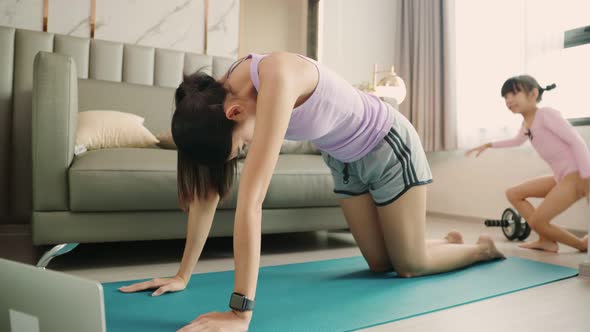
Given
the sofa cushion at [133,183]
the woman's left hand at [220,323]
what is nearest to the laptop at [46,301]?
the woman's left hand at [220,323]

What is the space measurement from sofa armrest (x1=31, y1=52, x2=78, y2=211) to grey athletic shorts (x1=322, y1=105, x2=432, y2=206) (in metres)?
1.10

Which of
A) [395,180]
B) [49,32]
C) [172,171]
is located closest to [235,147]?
[395,180]

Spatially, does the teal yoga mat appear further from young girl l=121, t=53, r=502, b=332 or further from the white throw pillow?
the white throw pillow

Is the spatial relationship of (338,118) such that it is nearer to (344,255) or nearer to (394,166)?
(394,166)

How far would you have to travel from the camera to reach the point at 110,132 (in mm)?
2229

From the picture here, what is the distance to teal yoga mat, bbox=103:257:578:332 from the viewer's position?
117 centimetres

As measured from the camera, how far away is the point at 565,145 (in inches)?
93.7

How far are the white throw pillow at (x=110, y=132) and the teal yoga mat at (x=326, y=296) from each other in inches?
35.8

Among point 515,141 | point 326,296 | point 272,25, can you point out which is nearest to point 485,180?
point 515,141

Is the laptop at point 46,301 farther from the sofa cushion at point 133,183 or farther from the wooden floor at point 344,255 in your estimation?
Result: the sofa cushion at point 133,183

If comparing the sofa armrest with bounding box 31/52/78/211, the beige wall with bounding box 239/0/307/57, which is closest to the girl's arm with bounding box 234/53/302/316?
the sofa armrest with bounding box 31/52/78/211

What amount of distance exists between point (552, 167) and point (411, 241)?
1.34 metres

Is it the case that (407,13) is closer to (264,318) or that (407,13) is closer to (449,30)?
(449,30)

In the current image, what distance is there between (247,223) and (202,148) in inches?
10.5
